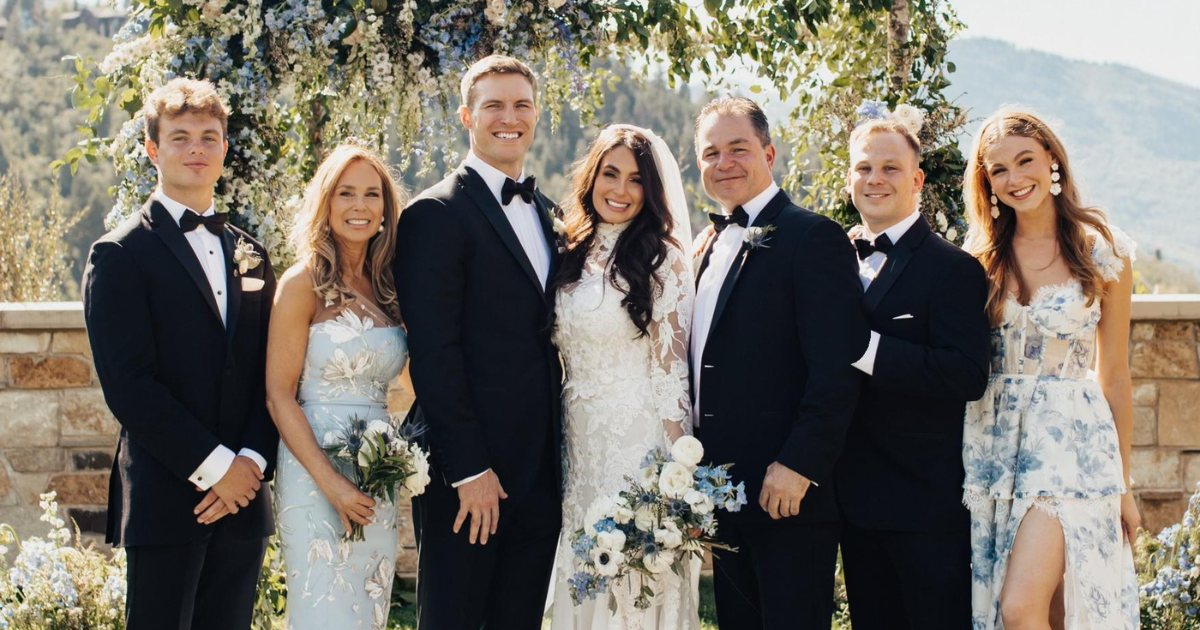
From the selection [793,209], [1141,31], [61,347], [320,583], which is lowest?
[320,583]

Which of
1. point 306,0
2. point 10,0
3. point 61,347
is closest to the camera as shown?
point 306,0

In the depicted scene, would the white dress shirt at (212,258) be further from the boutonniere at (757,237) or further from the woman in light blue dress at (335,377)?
the boutonniere at (757,237)

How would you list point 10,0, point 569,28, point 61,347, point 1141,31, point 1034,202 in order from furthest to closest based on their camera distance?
point 1141,31 → point 10,0 → point 61,347 → point 569,28 → point 1034,202

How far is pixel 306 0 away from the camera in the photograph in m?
4.57

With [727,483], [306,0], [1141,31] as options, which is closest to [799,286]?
[727,483]

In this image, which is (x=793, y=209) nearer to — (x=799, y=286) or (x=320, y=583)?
(x=799, y=286)

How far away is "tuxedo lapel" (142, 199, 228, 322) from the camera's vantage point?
338 centimetres

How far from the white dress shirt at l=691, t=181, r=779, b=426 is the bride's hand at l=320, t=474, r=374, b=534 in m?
1.09

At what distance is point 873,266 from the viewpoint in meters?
3.67

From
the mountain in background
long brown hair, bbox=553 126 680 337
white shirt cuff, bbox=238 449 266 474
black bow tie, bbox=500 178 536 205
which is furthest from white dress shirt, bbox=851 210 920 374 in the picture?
the mountain in background

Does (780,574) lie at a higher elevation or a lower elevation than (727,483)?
lower

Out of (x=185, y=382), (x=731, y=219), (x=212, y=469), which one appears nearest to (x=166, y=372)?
(x=185, y=382)

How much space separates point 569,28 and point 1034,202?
2.27 meters

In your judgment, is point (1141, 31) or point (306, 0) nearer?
point (306, 0)
